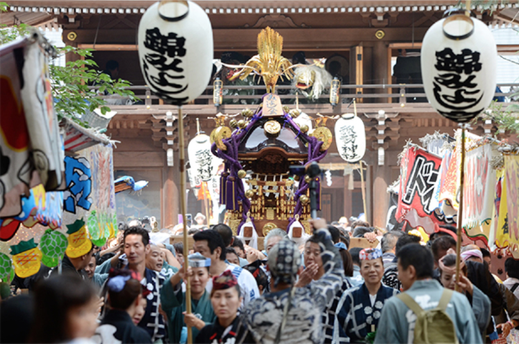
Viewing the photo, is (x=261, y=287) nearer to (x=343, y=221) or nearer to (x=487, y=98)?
(x=487, y=98)

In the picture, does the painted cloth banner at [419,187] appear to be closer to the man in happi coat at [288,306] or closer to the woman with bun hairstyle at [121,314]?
the man in happi coat at [288,306]

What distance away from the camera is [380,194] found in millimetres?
14164

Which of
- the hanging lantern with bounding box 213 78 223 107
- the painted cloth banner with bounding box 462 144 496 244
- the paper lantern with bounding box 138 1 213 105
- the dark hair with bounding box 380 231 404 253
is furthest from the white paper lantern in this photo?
the paper lantern with bounding box 138 1 213 105

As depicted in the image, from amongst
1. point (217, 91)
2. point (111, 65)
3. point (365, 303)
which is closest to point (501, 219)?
point (365, 303)

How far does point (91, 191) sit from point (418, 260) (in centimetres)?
289

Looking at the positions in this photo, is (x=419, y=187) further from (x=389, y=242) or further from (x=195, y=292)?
(x=195, y=292)

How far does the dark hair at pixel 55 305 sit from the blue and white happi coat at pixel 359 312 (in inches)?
86.8

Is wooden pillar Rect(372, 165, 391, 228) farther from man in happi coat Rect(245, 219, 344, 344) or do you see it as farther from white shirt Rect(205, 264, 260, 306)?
man in happi coat Rect(245, 219, 344, 344)

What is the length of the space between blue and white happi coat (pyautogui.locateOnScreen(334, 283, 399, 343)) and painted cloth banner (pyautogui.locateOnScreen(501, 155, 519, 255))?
1892 millimetres

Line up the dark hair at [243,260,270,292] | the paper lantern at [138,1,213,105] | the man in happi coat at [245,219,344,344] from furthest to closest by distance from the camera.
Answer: the dark hair at [243,260,270,292]
the paper lantern at [138,1,213,105]
the man in happi coat at [245,219,344,344]

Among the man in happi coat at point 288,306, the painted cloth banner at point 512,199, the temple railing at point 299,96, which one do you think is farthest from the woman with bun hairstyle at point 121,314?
the temple railing at point 299,96

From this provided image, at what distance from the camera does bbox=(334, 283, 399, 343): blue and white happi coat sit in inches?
161

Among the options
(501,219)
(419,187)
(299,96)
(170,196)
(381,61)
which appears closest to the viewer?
(501,219)

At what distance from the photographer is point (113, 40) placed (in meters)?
A: 15.0
